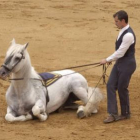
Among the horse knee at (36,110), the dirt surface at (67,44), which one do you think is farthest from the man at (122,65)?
the horse knee at (36,110)

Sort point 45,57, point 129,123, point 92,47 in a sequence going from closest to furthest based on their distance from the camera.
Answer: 1. point 129,123
2. point 45,57
3. point 92,47

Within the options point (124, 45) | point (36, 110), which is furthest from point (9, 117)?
point (124, 45)

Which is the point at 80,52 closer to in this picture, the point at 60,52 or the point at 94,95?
the point at 60,52

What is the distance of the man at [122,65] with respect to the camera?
33.9 ft

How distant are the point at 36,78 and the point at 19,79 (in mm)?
483

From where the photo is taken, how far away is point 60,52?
54.4 ft

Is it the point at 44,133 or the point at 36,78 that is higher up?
the point at 36,78

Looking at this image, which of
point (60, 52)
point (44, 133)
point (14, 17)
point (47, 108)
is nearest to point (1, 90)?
point (47, 108)

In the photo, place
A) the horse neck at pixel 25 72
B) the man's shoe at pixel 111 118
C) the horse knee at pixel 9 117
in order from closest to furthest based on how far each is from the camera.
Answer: the horse neck at pixel 25 72 < the horse knee at pixel 9 117 < the man's shoe at pixel 111 118

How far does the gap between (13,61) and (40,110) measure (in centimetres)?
108

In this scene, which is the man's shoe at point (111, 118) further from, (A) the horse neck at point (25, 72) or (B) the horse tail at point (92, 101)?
(A) the horse neck at point (25, 72)

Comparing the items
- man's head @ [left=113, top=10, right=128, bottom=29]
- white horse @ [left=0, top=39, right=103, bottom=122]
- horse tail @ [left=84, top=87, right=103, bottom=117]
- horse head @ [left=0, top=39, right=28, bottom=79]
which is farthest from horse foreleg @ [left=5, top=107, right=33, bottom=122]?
man's head @ [left=113, top=10, right=128, bottom=29]

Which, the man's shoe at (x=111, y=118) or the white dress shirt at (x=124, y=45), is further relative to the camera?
the man's shoe at (x=111, y=118)

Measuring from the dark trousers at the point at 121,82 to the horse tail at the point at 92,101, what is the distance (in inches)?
18.0
